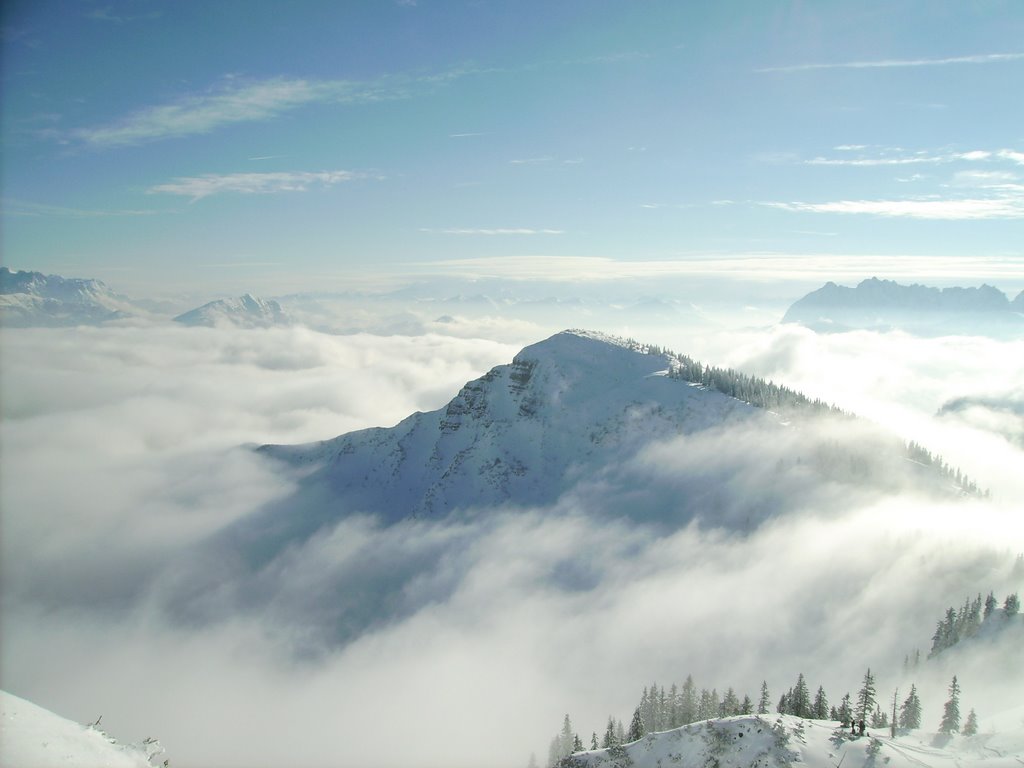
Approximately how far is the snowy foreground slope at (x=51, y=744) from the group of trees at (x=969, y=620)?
113 m

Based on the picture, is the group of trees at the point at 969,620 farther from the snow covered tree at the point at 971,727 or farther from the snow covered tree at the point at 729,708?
the snow covered tree at the point at 971,727

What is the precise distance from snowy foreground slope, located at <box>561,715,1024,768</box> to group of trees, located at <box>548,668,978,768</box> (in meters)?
2.53

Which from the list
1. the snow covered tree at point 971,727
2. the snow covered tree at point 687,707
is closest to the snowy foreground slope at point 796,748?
the snow covered tree at point 971,727

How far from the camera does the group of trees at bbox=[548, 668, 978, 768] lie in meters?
62.1

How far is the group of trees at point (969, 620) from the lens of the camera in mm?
90938

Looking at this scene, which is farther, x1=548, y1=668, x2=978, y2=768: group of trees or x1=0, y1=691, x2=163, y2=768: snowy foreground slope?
x1=548, y1=668, x2=978, y2=768: group of trees

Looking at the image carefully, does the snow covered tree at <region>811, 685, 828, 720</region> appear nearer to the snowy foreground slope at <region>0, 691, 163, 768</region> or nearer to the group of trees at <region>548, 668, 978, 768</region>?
the group of trees at <region>548, 668, 978, 768</region>

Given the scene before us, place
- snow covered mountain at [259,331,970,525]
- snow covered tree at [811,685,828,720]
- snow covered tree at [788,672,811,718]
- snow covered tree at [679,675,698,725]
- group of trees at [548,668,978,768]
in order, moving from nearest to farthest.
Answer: group of trees at [548,668,978,768] < snow covered tree at [811,685,828,720] < snow covered tree at [788,672,811,718] < snow covered tree at [679,675,698,725] < snow covered mountain at [259,331,970,525]

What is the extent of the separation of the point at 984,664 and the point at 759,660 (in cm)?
3634

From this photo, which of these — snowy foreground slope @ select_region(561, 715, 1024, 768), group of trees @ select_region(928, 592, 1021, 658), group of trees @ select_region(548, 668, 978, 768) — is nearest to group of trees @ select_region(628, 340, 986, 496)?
group of trees @ select_region(928, 592, 1021, 658)

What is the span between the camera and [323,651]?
157375mm

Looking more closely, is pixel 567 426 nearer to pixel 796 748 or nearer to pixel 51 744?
pixel 796 748

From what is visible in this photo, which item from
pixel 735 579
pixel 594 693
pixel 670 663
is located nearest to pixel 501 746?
pixel 594 693

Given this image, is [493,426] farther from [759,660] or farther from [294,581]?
[759,660]
